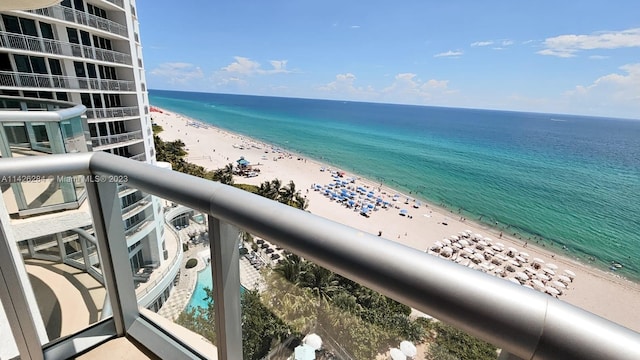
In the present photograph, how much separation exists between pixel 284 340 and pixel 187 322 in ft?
2.40

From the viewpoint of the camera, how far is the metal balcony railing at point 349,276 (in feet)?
1.59

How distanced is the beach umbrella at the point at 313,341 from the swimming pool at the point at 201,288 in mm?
331

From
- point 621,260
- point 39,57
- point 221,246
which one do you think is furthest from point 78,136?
point 621,260

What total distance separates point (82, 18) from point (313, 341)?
62.2ft

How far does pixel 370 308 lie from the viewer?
37.9 inches

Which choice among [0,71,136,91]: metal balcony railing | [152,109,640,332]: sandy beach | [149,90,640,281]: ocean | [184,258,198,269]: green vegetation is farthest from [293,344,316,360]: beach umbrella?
[149,90,640,281]: ocean

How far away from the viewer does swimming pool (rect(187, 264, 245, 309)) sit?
1.16 meters

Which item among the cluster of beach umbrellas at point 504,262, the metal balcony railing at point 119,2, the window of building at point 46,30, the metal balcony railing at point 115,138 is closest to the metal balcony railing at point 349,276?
the metal balcony railing at point 115,138

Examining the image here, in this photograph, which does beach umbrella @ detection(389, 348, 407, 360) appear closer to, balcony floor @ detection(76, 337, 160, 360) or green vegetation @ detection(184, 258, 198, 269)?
green vegetation @ detection(184, 258, 198, 269)

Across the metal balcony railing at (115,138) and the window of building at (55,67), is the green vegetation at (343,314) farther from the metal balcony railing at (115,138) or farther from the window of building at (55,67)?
the window of building at (55,67)

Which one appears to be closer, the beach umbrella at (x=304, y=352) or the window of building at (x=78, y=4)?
the beach umbrella at (x=304, y=352)

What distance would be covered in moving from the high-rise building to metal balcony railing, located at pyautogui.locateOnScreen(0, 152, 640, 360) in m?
0.18

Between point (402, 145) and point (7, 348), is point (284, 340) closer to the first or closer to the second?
point (7, 348)

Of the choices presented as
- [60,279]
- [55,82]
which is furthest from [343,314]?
[55,82]
